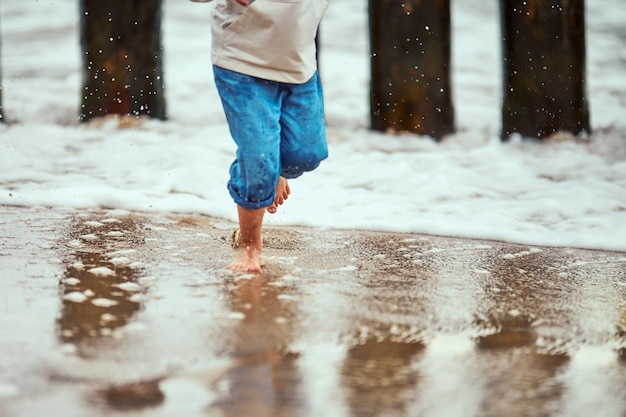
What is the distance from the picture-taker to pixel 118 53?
21.1 ft

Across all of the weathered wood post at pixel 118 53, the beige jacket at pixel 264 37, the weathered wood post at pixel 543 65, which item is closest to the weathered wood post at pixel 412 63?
the weathered wood post at pixel 543 65

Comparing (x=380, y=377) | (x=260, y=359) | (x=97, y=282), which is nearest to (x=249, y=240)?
(x=97, y=282)

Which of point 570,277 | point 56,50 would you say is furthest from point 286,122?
point 56,50

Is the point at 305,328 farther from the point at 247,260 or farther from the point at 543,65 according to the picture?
the point at 543,65

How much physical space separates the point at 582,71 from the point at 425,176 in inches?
61.0

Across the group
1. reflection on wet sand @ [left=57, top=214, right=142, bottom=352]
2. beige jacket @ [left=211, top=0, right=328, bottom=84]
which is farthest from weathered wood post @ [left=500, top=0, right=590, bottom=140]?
beige jacket @ [left=211, top=0, right=328, bottom=84]

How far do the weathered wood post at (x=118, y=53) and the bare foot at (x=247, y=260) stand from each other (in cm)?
357

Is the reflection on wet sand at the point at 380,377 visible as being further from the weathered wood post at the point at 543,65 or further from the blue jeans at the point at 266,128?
the weathered wood post at the point at 543,65

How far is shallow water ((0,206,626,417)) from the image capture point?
1.96 metres

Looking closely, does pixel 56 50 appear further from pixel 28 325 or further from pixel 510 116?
pixel 28 325

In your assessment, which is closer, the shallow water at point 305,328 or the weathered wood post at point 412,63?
the shallow water at point 305,328

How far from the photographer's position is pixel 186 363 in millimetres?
2131

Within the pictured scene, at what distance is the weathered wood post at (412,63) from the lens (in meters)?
6.23

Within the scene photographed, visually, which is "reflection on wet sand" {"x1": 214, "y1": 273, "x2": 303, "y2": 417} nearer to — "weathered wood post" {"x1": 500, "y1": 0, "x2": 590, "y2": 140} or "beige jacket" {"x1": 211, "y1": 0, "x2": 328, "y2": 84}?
"beige jacket" {"x1": 211, "y1": 0, "x2": 328, "y2": 84}
